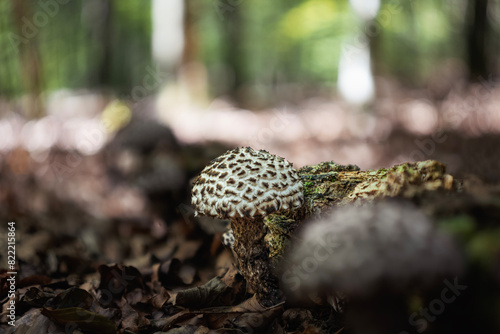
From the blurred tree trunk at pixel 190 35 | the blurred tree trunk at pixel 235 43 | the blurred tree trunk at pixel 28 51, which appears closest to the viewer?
the blurred tree trunk at pixel 28 51

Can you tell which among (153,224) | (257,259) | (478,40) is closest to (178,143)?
(153,224)

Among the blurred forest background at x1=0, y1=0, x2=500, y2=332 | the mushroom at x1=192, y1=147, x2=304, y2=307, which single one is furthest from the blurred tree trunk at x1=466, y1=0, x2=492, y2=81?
the mushroom at x1=192, y1=147, x2=304, y2=307

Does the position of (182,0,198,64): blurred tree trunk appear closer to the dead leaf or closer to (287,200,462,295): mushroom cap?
the dead leaf

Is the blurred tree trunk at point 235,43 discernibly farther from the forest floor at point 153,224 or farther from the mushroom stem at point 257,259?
the mushroom stem at point 257,259

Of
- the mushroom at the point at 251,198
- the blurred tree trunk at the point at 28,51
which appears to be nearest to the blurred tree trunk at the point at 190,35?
the blurred tree trunk at the point at 28,51

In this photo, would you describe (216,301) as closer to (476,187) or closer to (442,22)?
(476,187)

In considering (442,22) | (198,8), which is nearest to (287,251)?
(198,8)
